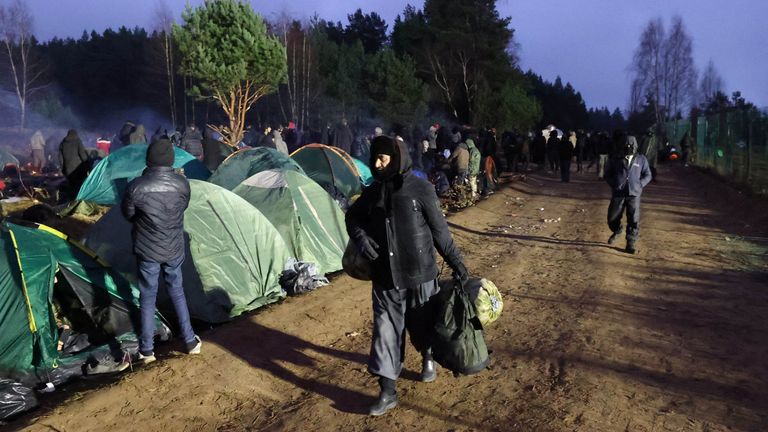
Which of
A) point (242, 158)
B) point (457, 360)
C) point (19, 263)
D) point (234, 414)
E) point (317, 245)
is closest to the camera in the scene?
point (457, 360)

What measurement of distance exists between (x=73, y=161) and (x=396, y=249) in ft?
36.6

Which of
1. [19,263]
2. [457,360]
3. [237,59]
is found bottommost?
[457,360]

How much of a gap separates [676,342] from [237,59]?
58.8 feet

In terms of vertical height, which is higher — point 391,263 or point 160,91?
point 160,91

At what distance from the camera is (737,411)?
4.46 meters

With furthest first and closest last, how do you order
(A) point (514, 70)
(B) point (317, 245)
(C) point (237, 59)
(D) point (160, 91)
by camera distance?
(D) point (160, 91), (A) point (514, 70), (C) point (237, 59), (B) point (317, 245)

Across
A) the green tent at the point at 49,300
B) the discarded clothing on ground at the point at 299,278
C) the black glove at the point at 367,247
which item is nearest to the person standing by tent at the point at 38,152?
the discarded clothing on ground at the point at 299,278

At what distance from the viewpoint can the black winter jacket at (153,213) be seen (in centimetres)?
539

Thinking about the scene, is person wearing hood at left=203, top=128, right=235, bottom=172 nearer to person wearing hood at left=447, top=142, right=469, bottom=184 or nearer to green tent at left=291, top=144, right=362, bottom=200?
green tent at left=291, top=144, right=362, bottom=200

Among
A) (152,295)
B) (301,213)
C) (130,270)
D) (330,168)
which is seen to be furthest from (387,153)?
(330,168)

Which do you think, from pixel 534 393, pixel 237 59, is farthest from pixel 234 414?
pixel 237 59

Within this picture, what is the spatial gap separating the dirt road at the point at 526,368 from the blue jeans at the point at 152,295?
27 centimetres

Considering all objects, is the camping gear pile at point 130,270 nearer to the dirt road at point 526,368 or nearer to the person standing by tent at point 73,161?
the dirt road at point 526,368

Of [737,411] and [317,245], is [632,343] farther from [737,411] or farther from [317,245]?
[317,245]
